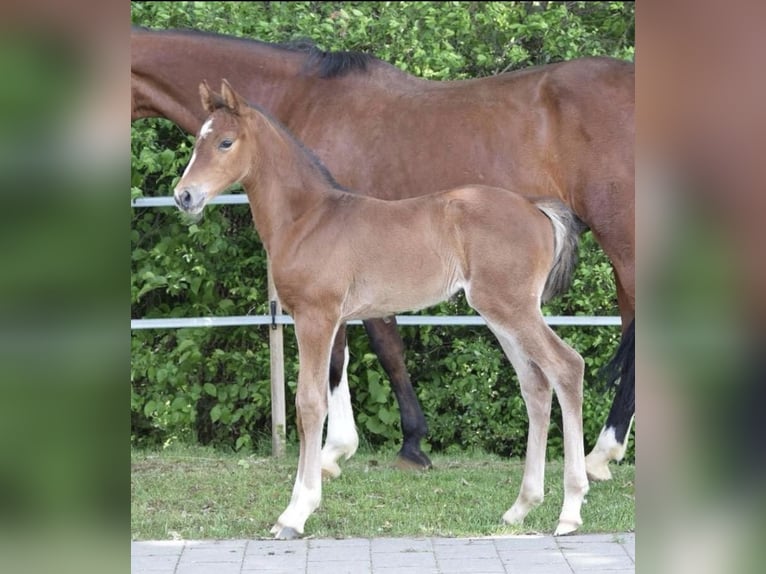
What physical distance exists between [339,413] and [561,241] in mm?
1812

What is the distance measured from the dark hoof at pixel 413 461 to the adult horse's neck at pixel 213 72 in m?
2.08

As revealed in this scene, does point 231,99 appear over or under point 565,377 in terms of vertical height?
over

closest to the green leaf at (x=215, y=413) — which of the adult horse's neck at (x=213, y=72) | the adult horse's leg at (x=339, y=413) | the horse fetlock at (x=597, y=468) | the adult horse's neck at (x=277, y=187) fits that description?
the adult horse's leg at (x=339, y=413)

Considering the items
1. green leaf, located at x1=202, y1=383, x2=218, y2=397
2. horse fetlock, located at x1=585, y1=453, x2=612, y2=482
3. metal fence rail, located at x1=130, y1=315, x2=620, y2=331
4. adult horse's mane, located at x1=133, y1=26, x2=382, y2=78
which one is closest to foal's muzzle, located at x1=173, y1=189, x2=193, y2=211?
adult horse's mane, located at x1=133, y1=26, x2=382, y2=78

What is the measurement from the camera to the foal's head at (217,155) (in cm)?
435

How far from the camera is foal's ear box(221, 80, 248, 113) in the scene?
173 inches

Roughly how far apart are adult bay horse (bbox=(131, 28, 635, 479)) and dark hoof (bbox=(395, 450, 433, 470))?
1 centimetres

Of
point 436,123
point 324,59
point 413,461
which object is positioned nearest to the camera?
point 436,123

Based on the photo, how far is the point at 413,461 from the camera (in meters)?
5.84

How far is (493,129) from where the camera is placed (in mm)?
5324

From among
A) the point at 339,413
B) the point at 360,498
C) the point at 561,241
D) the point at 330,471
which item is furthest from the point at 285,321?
the point at 561,241

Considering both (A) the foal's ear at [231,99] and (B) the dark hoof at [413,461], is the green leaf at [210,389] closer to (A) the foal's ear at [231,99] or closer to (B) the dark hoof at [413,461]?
(B) the dark hoof at [413,461]

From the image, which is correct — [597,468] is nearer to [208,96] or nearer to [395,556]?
[395,556]
